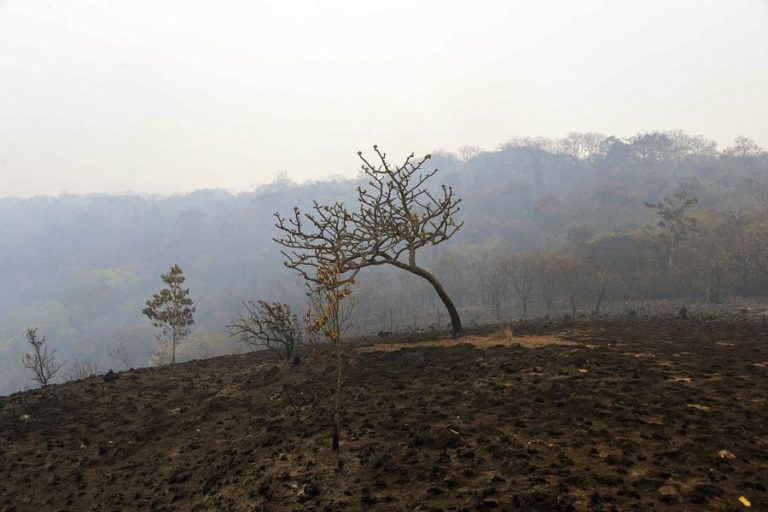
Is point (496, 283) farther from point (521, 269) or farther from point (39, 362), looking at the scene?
point (39, 362)

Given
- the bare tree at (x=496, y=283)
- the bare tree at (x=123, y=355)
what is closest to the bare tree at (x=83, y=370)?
the bare tree at (x=123, y=355)

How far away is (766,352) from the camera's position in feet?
33.6

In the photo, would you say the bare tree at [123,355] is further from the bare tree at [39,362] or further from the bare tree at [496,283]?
the bare tree at [496,283]

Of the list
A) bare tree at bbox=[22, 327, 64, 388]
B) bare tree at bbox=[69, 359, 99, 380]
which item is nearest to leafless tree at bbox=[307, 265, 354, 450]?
bare tree at bbox=[69, 359, 99, 380]

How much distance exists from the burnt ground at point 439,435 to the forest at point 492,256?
5.92 meters

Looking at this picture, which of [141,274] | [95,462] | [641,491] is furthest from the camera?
[141,274]

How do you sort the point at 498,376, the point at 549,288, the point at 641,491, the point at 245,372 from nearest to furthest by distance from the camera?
1. the point at 641,491
2. the point at 498,376
3. the point at 245,372
4. the point at 549,288

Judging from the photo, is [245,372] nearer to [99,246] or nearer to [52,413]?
[52,413]

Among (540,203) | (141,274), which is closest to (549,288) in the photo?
(540,203)

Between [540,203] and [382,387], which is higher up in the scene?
[540,203]

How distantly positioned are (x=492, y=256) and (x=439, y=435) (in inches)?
3015

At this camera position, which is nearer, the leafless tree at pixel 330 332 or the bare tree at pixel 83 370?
the leafless tree at pixel 330 332

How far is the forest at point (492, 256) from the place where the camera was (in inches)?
1724

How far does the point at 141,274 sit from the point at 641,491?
17275 cm
